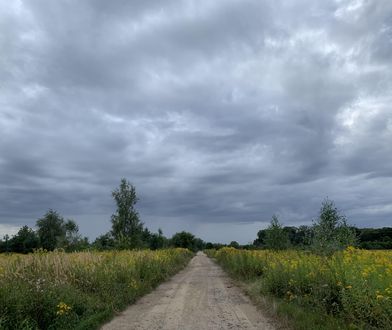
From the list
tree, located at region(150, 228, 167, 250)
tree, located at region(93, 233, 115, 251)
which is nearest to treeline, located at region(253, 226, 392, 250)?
tree, located at region(93, 233, 115, 251)

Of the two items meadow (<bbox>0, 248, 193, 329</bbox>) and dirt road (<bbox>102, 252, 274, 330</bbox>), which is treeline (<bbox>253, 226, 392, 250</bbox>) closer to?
dirt road (<bbox>102, 252, 274, 330</bbox>)

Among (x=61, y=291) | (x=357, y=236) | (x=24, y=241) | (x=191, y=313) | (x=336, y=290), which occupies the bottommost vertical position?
(x=191, y=313)

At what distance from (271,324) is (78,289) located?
6421mm

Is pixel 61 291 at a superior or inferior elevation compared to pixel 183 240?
inferior

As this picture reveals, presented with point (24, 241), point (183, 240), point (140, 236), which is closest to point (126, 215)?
point (140, 236)

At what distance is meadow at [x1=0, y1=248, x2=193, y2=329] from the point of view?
397 inches

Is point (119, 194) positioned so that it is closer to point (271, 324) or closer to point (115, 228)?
point (115, 228)

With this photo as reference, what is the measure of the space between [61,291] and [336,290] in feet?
24.8

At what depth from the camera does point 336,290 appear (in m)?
11.3

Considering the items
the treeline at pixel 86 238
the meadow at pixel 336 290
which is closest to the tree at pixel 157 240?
the treeline at pixel 86 238

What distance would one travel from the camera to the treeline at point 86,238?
39.6 metres

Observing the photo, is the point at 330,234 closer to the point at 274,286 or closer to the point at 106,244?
the point at 274,286

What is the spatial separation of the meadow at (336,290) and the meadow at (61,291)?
546 centimetres

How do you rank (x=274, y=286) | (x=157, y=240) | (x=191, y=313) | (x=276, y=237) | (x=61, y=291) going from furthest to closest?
(x=157, y=240) → (x=276, y=237) → (x=274, y=286) → (x=191, y=313) → (x=61, y=291)
